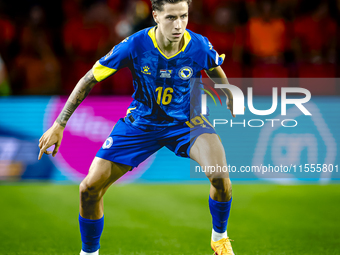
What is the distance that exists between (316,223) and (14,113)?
12.3 ft

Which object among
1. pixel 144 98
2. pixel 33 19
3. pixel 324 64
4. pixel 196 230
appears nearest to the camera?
pixel 144 98

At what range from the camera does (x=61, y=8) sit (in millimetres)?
7316

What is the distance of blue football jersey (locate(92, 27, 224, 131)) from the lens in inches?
115

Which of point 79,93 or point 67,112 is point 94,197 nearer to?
point 67,112

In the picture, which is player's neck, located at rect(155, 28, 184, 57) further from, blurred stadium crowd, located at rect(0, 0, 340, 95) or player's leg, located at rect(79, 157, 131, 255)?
blurred stadium crowd, located at rect(0, 0, 340, 95)

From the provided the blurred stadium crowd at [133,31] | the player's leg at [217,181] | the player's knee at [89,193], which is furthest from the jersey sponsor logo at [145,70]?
the blurred stadium crowd at [133,31]

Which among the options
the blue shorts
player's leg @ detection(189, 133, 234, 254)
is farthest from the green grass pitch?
the blue shorts

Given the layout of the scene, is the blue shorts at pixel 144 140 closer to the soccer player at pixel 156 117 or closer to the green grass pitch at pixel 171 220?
the soccer player at pixel 156 117

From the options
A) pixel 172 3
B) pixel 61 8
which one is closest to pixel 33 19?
pixel 61 8

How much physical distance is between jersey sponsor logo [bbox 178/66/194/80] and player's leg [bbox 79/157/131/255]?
750 mm

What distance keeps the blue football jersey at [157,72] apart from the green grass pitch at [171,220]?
3.60 ft

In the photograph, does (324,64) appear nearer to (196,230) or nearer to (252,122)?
(252,122)

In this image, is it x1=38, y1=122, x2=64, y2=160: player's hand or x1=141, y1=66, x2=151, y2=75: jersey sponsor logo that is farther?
x1=141, y1=66, x2=151, y2=75: jersey sponsor logo

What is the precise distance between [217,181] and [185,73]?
0.77m
